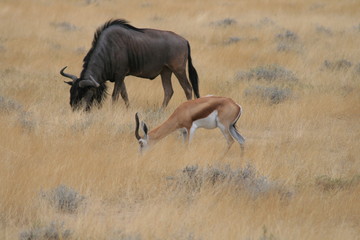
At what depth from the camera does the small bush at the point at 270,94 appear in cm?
1143

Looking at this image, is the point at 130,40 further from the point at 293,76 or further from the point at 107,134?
the point at 293,76

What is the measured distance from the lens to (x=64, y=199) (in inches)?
228

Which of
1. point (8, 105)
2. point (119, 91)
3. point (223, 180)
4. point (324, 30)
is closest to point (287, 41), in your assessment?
point (324, 30)

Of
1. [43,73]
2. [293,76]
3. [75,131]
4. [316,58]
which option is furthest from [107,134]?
[316,58]

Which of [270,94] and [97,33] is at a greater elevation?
[97,33]

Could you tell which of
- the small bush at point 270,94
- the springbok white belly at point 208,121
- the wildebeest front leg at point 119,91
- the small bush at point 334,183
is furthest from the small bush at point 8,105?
the small bush at point 334,183

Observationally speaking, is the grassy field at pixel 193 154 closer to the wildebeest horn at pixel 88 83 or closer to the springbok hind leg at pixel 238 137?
the springbok hind leg at pixel 238 137

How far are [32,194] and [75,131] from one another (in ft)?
8.82

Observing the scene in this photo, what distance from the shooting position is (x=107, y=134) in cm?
871

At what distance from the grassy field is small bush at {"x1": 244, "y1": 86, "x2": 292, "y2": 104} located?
3 centimetres

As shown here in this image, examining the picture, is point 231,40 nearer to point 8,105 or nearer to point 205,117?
point 8,105

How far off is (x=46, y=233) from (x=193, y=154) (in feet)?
9.70

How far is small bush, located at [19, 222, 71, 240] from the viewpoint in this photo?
16.5 ft

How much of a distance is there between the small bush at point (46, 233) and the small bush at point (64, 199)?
614 millimetres
